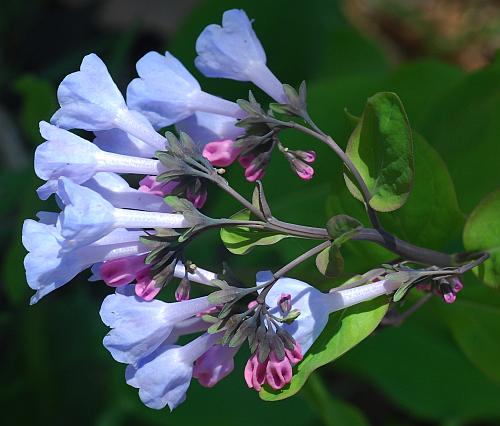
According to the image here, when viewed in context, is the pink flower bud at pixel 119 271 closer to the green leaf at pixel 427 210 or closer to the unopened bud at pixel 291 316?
the unopened bud at pixel 291 316

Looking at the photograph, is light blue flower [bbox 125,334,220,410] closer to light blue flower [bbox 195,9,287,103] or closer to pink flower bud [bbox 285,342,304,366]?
pink flower bud [bbox 285,342,304,366]

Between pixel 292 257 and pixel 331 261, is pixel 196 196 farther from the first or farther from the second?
pixel 292 257

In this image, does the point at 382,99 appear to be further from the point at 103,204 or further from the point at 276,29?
the point at 276,29

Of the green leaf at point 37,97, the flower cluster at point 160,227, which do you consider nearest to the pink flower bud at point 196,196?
the flower cluster at point 160,227

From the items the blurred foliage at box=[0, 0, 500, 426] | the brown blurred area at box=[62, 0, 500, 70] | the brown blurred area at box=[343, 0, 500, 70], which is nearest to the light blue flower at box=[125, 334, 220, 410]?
the blurred foliage at box=[0, 0, 500, 426]

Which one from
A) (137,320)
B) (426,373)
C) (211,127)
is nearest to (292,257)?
(211,127)
